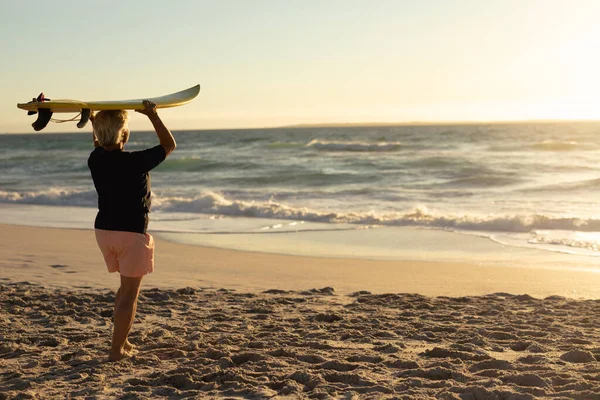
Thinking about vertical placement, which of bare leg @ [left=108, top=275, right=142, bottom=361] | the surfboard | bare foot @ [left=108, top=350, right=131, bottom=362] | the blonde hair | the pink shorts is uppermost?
the surfboard

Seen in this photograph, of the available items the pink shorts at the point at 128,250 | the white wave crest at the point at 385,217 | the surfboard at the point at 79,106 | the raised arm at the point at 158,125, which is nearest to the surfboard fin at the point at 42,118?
the surfboard at the point at 79,106

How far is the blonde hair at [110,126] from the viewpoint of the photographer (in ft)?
13.0

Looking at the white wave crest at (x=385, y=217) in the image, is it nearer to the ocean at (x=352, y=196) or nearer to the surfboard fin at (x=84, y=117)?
the ocean at (x=352, y=196)

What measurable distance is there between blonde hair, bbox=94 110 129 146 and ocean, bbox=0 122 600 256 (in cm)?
724

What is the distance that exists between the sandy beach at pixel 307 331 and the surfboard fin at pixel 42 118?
1441 millimetres

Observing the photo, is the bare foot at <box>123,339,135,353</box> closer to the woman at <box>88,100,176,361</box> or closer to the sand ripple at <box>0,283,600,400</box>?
the sand ripple at <box>0,283,600,400</box>

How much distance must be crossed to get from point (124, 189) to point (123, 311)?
2.55 feet

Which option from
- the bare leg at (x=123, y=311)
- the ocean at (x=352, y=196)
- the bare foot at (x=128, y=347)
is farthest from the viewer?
the ocean at (x=352, y=196)

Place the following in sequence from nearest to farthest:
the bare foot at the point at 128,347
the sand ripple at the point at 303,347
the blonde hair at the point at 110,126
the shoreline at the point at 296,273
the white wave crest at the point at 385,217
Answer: the sand ripple at the point at 303,347 < the blonde hair at the point at 110,126 < the bare foot at the point at 128,347 < the shoreline at the point at 296,273 < the white wave crest at the point at 385,217

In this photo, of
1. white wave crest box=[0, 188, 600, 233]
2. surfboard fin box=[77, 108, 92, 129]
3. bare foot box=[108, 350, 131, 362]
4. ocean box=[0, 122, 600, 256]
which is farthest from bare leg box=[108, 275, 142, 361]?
white wave crest box=[0, 188, 600, 233]

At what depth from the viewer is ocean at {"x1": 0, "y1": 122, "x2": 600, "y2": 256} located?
40.8 ft

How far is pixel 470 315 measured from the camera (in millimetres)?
5684

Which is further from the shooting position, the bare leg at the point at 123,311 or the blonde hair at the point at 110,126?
the bare leg at the point at 123,311

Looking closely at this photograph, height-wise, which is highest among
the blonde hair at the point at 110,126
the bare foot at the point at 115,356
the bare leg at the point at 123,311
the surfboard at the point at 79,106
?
the surfboard at the point at 79,106
